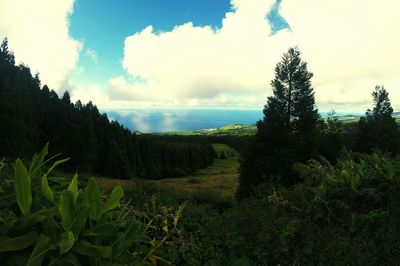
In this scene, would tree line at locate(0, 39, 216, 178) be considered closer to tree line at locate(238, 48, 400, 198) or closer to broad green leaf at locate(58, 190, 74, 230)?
tree line at locate(238, 48, 400, 198)

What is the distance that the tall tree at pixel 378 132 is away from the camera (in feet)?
129

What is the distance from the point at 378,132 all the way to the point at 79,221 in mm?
43094

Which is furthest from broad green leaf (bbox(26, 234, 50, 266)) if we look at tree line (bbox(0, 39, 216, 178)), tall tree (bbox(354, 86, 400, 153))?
tree line (bbox(0, 39, 216, 178))

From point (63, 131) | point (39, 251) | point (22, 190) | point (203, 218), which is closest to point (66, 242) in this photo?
point (39, 251)

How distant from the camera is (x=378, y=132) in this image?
131 ft

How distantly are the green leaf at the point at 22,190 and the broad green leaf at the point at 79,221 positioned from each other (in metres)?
0.27

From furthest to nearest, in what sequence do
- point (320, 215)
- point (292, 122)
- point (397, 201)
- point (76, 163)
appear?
1. point (76, 163)
2. point (292, 122)
3. point (397, 201)
4. point (320, 215)

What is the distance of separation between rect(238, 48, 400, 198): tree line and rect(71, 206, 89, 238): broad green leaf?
30798 millimetres

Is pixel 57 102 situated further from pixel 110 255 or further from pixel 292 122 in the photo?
pixel 110 255

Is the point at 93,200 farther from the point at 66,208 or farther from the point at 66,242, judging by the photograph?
the point at 66,242

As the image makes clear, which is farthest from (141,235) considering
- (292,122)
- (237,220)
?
(292,122)

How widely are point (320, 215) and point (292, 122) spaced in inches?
1375

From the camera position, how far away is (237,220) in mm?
4266

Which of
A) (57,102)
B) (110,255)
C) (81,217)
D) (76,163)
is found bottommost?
(76,163)
